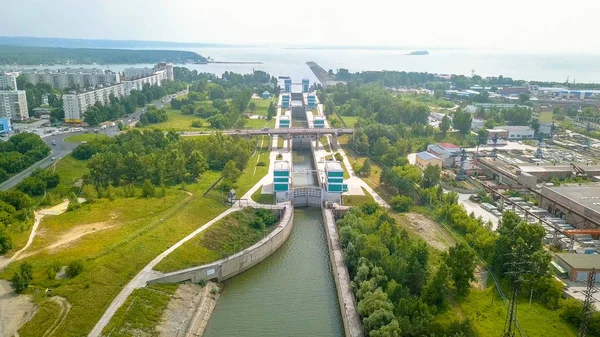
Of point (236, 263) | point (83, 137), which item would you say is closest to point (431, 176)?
point (236, 263)

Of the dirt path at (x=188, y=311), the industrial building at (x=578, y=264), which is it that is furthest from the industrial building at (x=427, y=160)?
the dirt path at (x=188, y=311)

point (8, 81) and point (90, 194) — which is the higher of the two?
point (8, 81)

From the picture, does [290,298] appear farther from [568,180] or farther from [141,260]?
[568,180]

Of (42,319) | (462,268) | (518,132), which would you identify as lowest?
(42,319)

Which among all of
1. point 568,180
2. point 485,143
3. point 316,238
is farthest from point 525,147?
point 316,238

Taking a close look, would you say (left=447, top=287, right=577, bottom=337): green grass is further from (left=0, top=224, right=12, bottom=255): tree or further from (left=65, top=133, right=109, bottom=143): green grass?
(left=65, top=133, right=109, bottom=143): green grass

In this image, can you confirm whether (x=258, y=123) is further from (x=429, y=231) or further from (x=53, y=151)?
(x=429, y=231)

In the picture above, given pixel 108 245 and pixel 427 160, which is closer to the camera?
pixel 108 245
